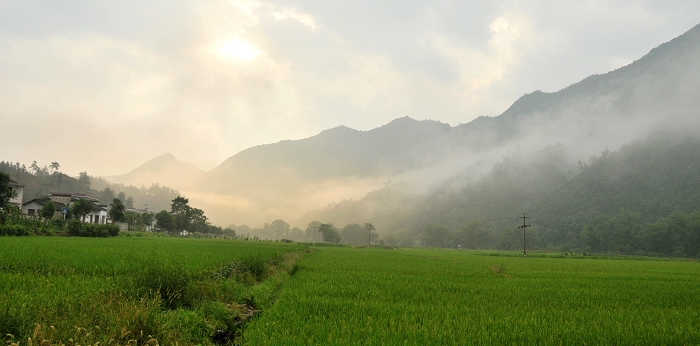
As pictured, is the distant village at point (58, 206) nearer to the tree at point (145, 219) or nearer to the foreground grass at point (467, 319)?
the tree at point (145, 219)

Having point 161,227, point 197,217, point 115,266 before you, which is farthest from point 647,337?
point 197,217

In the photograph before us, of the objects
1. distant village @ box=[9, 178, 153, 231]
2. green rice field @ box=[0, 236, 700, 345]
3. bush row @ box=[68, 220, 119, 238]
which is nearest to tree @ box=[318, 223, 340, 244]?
distant village @ box=[9, 178, 153, 231]

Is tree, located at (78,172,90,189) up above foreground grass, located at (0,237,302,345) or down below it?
above

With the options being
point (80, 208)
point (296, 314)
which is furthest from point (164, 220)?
point (296, 314)

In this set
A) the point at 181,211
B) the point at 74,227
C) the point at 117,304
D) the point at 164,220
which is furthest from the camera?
the point at 181,211

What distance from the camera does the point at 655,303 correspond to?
12.4 metres

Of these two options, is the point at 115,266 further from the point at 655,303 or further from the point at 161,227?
the point at 161,227

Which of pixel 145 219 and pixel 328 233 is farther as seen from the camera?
pixel 328 233

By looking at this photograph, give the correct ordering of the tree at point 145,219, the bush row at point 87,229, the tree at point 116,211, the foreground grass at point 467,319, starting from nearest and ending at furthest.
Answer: the foreground grass at point 467,319, the bush row at point 87,229, the tree at point 116,211, the tree at point 145,219

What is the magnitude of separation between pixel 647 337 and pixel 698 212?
4903 inches

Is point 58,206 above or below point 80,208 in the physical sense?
above

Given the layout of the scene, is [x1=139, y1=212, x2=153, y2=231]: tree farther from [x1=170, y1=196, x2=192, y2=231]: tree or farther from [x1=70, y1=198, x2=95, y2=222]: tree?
[x1=70, y1=198, x2=95, y2=222]: tree

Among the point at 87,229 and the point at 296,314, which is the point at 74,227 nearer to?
the point at 87,229

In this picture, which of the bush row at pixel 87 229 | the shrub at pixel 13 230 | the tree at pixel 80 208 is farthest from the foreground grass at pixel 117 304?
the tree at pixel 80 208
